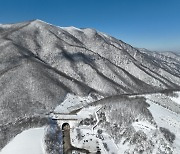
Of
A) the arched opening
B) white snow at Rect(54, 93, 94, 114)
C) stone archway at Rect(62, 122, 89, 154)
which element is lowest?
stone archway at Rect(62, 122, 89, 154)

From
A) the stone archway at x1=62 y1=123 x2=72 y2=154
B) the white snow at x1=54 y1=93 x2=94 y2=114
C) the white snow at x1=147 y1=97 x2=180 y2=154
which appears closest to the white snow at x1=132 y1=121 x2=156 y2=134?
the white snow at x1=147 y1=97 x2=180 y2=154

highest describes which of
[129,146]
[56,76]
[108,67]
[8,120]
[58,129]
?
[108,67]

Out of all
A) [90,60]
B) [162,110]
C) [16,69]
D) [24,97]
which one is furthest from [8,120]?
[90,60]

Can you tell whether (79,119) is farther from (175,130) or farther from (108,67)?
(108,67)

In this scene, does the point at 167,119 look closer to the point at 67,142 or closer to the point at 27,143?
the point at 67,142

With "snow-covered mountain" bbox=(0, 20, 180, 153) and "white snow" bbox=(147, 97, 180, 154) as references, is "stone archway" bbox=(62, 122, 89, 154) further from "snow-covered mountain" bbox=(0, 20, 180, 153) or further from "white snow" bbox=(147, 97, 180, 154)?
"white snow" bbox=(147, 97, 180, 154)

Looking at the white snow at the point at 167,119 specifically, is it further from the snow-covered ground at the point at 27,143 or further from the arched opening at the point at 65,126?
the snow-covered ground at the point at 27,143

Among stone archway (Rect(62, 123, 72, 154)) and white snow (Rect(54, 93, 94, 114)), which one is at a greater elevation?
white snow (Rect(54, 93, 94, 114))
